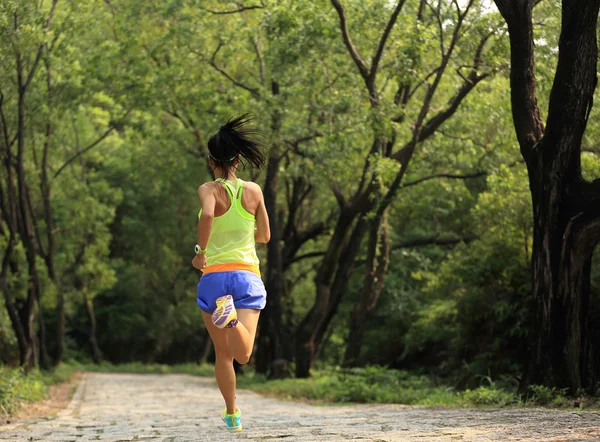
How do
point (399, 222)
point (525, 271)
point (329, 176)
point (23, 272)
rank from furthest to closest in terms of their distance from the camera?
point (399, 222)
point (23, 272)
point (329, 176)
point (525, 271)

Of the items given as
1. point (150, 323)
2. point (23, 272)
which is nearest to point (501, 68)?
point (23, 272)


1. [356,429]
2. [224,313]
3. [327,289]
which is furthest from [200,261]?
[327,289]

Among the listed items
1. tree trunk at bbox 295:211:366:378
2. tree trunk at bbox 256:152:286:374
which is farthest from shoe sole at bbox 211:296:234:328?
tree trunk at bbox 256:152:286:374

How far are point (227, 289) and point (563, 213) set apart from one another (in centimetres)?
568

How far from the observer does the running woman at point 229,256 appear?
630cm

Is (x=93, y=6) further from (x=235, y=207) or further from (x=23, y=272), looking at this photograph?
(x=235, y=207)

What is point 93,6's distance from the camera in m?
21.0

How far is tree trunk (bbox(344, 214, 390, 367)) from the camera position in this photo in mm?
20016

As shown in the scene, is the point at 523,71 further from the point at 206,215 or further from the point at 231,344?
the point at 231,344

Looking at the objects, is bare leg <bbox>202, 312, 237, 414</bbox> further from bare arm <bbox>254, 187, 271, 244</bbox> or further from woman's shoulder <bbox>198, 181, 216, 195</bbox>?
woman's shoulder <bbox>198, 181, 216, 195</bbox>

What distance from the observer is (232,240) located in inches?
252

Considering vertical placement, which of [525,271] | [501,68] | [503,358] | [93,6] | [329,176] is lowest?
[503,358]

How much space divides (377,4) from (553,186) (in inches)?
284

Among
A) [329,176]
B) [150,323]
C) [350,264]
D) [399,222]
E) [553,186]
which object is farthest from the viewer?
[150,323]
